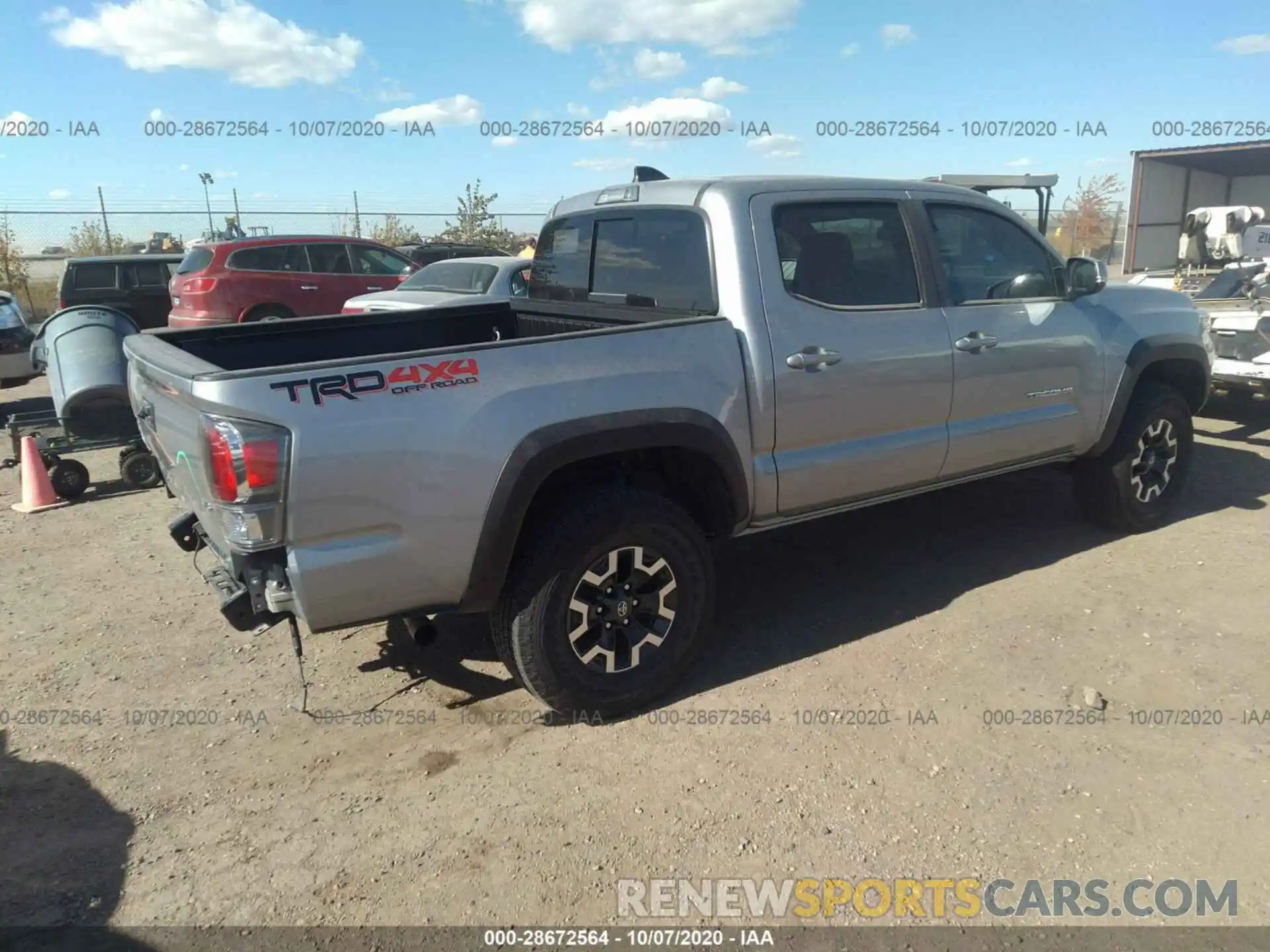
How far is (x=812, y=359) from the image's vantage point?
3.69 m

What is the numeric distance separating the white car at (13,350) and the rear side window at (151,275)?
462cm

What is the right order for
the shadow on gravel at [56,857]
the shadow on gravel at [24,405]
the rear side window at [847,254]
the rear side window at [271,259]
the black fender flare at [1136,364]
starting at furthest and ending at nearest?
1. the rear side window at [271,259]
2. the shadow on gravel at [24,405]
3. the black fender flare at [1136,364]
4. the rear side window at [847,254]
5. the shadow on gravel at [56,857]

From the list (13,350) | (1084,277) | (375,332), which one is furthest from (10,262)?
(1084,277)

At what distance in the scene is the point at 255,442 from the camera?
2.68 m

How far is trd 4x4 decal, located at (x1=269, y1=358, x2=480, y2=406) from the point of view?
2.74 metres

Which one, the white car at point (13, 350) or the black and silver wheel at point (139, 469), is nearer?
the black and silver wheel at point (139, 469)

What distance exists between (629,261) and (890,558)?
2260 millimetres

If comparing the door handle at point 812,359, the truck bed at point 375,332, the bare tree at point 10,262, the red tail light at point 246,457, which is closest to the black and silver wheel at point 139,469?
the truck bed at point 375,332

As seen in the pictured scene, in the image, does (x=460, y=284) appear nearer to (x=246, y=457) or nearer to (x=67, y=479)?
(x=67, y=479)

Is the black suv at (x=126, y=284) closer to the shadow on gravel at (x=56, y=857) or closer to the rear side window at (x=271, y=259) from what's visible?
the rear side window at (x=271, y=259)

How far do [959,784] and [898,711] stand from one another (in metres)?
0.48

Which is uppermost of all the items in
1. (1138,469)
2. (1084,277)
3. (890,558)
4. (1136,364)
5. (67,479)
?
(1084,277)

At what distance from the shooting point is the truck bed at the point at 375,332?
3902mm

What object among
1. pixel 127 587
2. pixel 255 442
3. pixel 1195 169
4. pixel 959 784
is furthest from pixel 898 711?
pixel 1195 169
